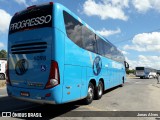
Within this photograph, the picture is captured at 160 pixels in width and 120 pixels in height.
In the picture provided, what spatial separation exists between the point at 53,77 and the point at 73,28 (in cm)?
238

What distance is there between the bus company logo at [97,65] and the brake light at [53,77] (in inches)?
157

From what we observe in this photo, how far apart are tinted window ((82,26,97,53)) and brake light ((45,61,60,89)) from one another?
8.95 feet

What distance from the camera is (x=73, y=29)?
368 inches

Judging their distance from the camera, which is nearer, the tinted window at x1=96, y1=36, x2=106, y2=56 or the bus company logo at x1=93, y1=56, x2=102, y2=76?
the bus company logo at x1=93, y1=56, x2=102, y2=76

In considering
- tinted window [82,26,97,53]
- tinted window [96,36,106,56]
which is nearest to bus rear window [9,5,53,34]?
tinted window [82,26,97,53]

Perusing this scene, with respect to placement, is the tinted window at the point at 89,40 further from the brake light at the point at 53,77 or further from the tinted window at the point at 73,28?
the brake light at the point at 53,77

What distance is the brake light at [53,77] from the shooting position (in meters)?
7.92

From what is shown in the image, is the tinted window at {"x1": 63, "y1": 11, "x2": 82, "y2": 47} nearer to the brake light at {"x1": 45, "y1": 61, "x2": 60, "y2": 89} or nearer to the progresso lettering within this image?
the progresso lettering

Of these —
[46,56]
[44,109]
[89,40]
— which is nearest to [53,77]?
[46,56]

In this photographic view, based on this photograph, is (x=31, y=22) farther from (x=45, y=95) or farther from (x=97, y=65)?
(x=97, y=65)

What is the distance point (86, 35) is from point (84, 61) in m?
1.39

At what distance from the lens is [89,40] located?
11.4 meters

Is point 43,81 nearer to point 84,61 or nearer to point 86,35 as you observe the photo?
point 84,61

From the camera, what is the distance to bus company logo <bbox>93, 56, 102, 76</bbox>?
11819mm
